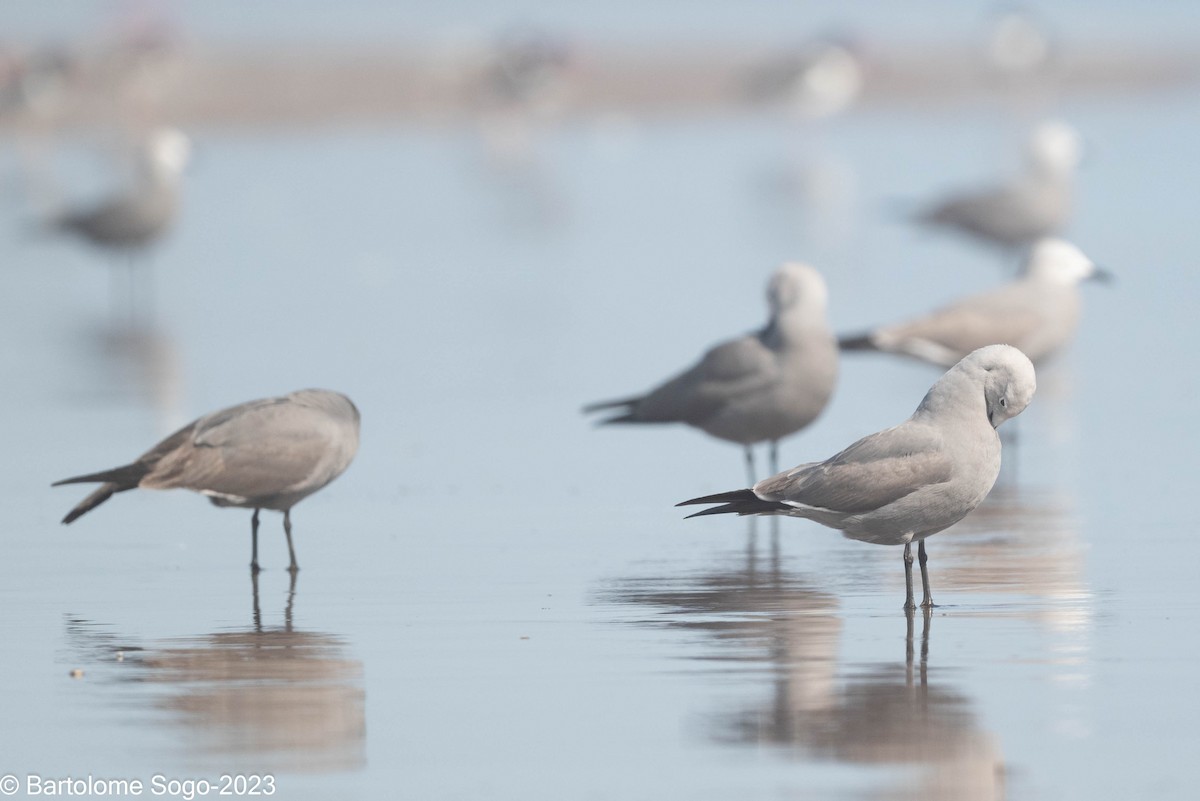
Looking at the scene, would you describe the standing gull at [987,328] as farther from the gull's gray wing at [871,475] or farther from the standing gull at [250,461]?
the gull's gray wing at [871,475]

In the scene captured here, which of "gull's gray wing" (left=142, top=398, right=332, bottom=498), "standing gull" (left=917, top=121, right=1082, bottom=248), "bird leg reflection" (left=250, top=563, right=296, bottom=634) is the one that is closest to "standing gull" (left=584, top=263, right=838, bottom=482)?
"gull's gray wing" (left=142, top=398, right=332, bottom=498)

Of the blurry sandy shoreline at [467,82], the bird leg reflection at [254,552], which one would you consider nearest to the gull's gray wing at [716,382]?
the bird leg reflection at [254,552]

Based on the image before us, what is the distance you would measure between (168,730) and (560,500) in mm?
4030

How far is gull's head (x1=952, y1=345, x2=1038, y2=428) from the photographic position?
7.29m

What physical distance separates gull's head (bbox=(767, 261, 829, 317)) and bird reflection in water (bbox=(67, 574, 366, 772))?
3.30 m

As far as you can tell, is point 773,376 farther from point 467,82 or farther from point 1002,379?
point 467,82

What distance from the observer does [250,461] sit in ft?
27.2

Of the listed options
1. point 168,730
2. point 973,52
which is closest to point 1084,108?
point 973,52

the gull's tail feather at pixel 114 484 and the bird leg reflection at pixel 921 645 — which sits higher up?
the gull's tail feather at pixel 114 484

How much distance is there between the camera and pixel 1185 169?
92.0ft

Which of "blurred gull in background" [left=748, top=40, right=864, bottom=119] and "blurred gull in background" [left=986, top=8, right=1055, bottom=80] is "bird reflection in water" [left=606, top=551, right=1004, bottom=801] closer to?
"blurred gull in background" [left=748, top=40, right=864, bottom=119]

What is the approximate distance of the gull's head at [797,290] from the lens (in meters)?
10.1

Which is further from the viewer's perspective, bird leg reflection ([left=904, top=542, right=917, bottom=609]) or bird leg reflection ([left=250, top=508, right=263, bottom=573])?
bird leg reflection ([left=250, top=508, right=263, bottom=573])

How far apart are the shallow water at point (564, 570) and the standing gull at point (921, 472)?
32 cm
